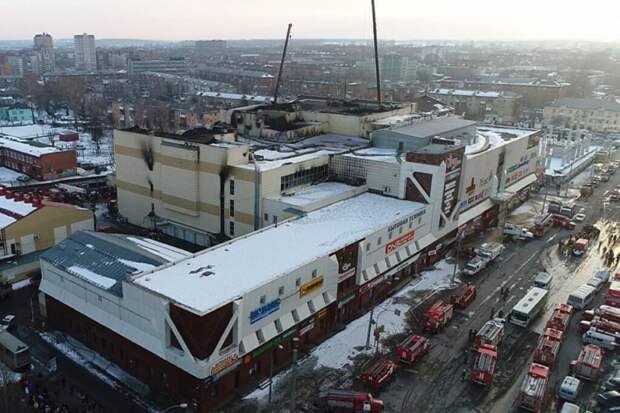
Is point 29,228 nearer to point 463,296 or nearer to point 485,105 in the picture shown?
point 463,296

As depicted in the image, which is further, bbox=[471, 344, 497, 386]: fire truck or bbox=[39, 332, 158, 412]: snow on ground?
bbox=[471, 344, 497, 386]: fire truck

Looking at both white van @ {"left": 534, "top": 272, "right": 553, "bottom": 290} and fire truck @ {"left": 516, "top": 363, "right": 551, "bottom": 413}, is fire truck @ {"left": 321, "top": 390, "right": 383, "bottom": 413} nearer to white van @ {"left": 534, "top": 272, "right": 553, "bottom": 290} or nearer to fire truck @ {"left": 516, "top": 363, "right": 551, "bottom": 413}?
fire truck @ {"left": 516, "top": 363, "right": 551, "bottom": 413}

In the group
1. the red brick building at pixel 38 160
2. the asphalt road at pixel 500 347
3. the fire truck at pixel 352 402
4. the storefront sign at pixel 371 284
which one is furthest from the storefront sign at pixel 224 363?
Answer: the red brick building at pixel 38 160

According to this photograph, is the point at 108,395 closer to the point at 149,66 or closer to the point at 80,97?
the point at 80,97

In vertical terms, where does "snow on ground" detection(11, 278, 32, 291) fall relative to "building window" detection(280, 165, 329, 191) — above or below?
below

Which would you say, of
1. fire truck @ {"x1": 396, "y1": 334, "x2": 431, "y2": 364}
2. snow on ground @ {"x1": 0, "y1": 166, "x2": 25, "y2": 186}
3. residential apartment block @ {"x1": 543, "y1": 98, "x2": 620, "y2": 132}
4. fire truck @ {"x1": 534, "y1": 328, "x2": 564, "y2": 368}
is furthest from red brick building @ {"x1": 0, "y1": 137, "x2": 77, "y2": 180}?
residential apartment block @ {"x1": 543, "y1": 98, "x2": 620, "y2": 132}

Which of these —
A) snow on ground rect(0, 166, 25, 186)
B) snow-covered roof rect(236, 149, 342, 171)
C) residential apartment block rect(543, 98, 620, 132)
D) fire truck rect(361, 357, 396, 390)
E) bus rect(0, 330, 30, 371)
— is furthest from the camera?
residential apartment block rect(543, 98, 620, 132)

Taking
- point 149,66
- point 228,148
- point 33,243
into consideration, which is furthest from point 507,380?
point 149,66
